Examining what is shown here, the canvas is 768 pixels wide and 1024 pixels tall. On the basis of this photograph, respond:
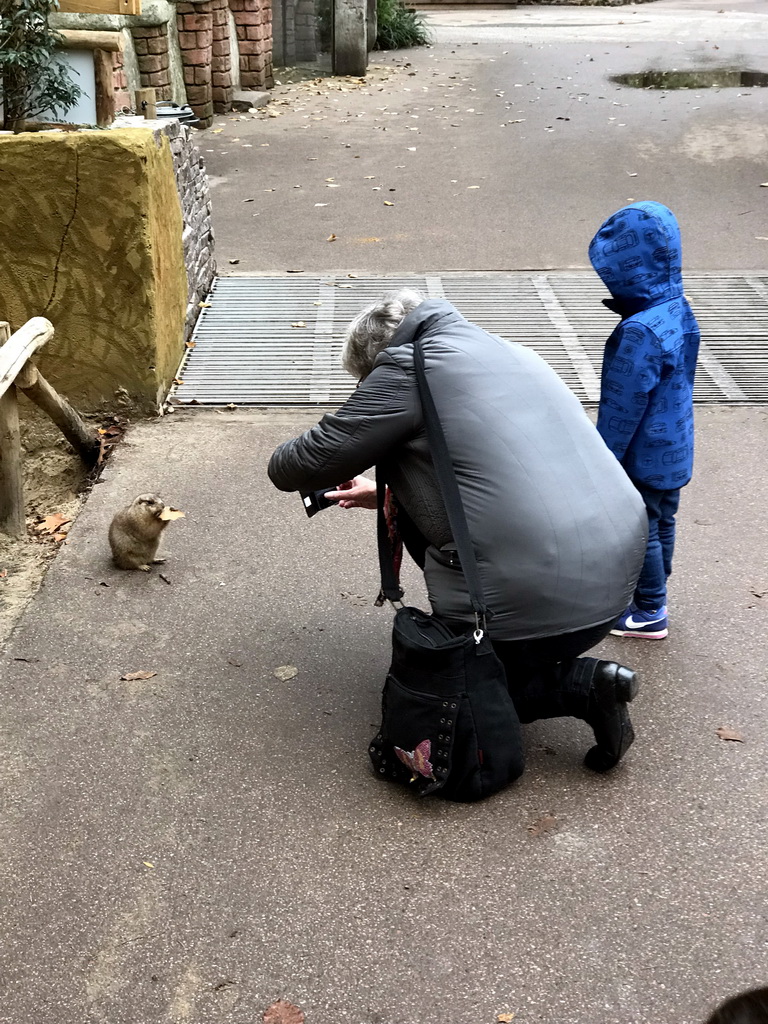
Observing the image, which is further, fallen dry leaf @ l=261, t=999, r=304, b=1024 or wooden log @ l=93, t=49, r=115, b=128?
wooden log @ l=93, t=49, r=115, b=128

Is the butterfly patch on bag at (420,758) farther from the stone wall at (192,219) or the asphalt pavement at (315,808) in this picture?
the stone wall at (192,219)

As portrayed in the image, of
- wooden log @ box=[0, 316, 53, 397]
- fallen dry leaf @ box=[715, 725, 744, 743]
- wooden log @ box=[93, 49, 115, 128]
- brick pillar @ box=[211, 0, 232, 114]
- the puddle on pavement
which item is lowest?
the puddle on pavement

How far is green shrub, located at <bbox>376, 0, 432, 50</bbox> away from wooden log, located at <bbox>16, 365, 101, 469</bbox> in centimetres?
1429

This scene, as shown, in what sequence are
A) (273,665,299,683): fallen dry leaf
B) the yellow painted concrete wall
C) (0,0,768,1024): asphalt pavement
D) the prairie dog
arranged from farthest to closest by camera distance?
1. the yellow painted concrete wall
2. the prairie dog
3. (273,665,299,683): fallen dry leaf
4. (0,0,768,1024): asphalt pavement

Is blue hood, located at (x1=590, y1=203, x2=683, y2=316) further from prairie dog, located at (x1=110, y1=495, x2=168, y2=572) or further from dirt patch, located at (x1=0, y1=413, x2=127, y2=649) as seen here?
dirt patch, located at (x1=0, y1=413, x2=127, y2=649)

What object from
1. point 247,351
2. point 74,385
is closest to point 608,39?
point 247,351

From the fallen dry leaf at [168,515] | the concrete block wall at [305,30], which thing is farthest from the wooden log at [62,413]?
the concrete block wall at [305,30]

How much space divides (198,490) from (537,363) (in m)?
2.59

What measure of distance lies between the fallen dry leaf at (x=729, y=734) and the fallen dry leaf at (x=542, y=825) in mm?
765

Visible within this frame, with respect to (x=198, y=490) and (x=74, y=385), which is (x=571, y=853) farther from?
(x=74, y=385)

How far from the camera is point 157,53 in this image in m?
11.6

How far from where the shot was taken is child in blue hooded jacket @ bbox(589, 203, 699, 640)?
3.75m

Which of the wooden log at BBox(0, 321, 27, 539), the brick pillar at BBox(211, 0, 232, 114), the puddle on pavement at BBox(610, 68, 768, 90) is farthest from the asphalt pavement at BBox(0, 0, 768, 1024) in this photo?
the puddle on pavement at BBox(610, 68, 768, 90)

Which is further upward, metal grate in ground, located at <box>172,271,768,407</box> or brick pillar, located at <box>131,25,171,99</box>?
brick pillar, located at <box>131,25,171,99</box>
